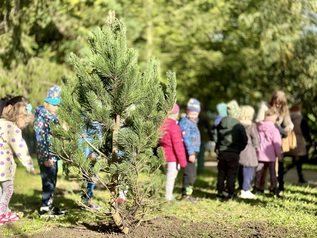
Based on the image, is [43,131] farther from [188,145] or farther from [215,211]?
[215,211]

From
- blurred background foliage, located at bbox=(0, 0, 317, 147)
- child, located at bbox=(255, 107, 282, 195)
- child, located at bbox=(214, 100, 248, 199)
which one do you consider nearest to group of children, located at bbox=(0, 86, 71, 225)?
blurred background foliage, located at bbox=(0, 0, 317, 147)

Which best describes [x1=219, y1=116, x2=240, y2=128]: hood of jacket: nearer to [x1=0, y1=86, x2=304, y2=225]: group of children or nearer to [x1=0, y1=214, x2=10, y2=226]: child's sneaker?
[x1=0, y1=86, x2=304, y2=225]: group of children

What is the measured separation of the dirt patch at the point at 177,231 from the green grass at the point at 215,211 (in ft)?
0.33

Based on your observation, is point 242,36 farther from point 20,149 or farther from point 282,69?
point 20,149

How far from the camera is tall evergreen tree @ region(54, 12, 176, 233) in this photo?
616 cm

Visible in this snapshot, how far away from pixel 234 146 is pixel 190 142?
0.77 m

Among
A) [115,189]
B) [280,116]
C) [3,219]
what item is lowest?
[3,219]

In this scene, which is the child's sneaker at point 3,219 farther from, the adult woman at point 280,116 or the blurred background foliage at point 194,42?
the adult woman at point 280,116

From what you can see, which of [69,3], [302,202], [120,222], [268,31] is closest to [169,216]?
[120,222]

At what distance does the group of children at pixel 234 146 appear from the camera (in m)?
9.36

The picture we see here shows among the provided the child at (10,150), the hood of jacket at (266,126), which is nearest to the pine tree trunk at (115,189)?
the child at (10,150)

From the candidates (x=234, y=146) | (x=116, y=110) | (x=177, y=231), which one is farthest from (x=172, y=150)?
(x=116, y=110)

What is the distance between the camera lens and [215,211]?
8555mm

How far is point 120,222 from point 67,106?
1499 millimetres
